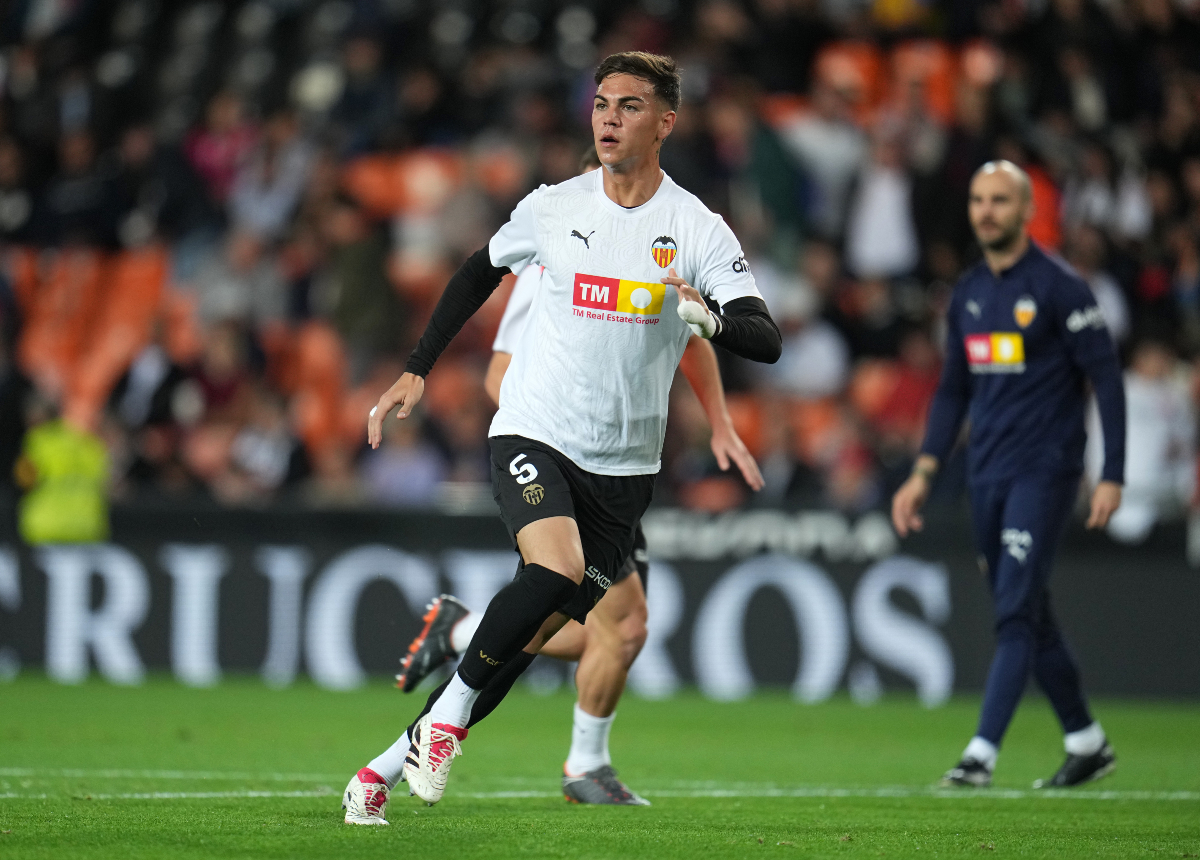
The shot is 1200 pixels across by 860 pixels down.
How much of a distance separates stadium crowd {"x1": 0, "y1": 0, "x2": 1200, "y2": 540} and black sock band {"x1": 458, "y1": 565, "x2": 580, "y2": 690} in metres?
7.26

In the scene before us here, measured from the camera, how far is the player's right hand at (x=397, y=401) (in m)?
5.60

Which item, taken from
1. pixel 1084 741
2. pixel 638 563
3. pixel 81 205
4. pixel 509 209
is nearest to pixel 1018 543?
pixel 1084 741

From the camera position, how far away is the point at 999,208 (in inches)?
303

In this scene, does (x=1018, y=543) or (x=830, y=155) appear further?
(x=830, y=155)

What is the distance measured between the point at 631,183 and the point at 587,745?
2287mm

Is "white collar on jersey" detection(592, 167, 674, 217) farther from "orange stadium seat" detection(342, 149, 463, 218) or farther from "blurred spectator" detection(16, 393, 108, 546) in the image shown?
"orange stadium seat" detection(342, 149, 463, 218)

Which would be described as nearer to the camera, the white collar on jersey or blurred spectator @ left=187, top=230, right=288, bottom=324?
the white collar on jersey

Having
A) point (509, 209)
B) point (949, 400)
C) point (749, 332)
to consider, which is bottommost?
point (949, 400)

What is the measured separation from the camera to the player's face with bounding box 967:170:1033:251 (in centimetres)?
765

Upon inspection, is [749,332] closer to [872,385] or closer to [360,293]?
[872,385]

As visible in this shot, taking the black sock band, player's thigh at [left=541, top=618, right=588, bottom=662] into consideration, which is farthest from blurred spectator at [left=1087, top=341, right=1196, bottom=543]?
the black sock band

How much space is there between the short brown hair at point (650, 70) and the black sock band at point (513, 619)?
1.68 m

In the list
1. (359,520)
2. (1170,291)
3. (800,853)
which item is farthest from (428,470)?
(800,853)

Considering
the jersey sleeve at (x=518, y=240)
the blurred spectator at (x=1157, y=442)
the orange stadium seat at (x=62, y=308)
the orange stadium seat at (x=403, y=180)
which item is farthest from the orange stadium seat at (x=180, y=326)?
the jersey sleeve at (x=518, y=240)
